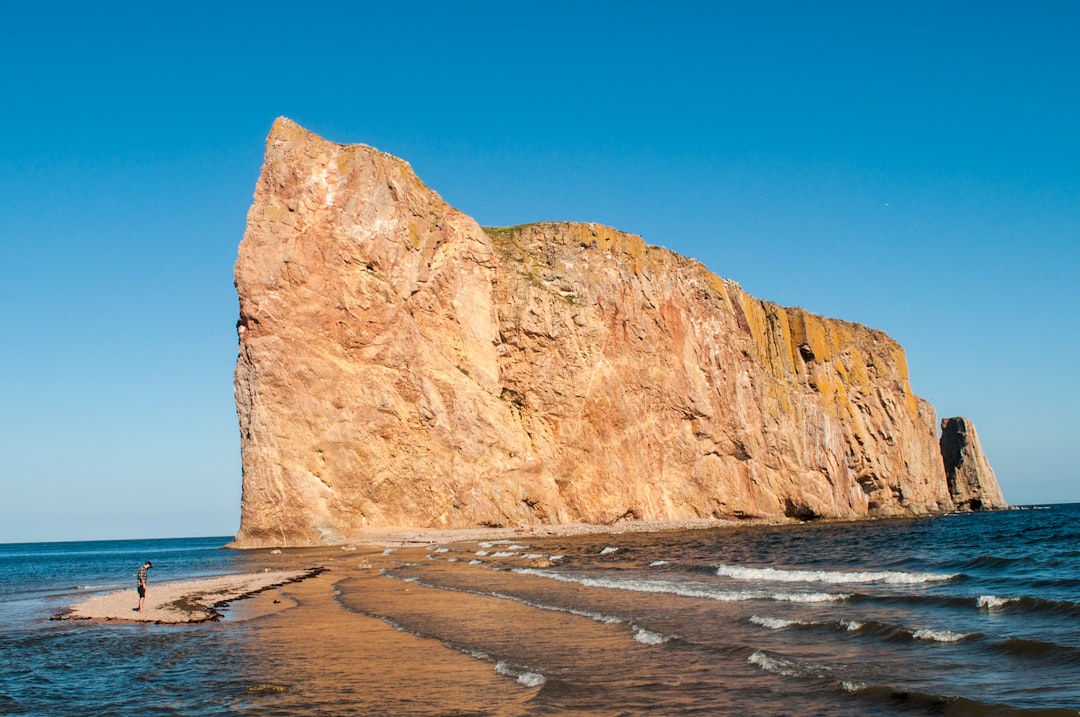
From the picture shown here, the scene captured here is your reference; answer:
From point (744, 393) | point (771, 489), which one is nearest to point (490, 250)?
point (744, 393)

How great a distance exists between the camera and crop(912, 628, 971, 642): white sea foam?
1327 cm

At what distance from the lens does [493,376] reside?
6166 centimetres

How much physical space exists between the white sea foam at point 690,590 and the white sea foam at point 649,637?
5268mm

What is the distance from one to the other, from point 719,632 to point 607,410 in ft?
161

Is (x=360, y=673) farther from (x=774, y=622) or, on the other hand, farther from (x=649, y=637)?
(x=774, y=622)

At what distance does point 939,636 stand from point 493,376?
49355mm

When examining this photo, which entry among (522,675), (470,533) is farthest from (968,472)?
(522,675)

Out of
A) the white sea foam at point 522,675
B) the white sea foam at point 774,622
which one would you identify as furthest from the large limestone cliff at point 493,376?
the white sea foam at point 522,675

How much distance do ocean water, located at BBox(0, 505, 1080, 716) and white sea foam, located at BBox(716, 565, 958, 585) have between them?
10cm

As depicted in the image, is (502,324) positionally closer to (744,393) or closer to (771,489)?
(744,393)

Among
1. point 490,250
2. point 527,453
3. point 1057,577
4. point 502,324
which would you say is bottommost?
point 1057,577

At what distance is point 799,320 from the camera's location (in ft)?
265

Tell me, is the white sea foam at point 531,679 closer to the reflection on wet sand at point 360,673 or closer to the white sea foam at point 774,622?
the reflection on wet sand at point 360,673

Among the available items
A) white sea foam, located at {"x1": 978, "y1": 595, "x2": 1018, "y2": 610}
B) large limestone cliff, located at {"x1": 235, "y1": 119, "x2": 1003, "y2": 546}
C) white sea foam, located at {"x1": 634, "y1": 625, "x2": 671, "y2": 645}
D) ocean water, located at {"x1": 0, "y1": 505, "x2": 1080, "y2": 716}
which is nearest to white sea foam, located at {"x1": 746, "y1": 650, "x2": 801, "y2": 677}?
ocean water, located at {"x1": 0, "y1": 505, "x2": 1080, "y2": 716}
